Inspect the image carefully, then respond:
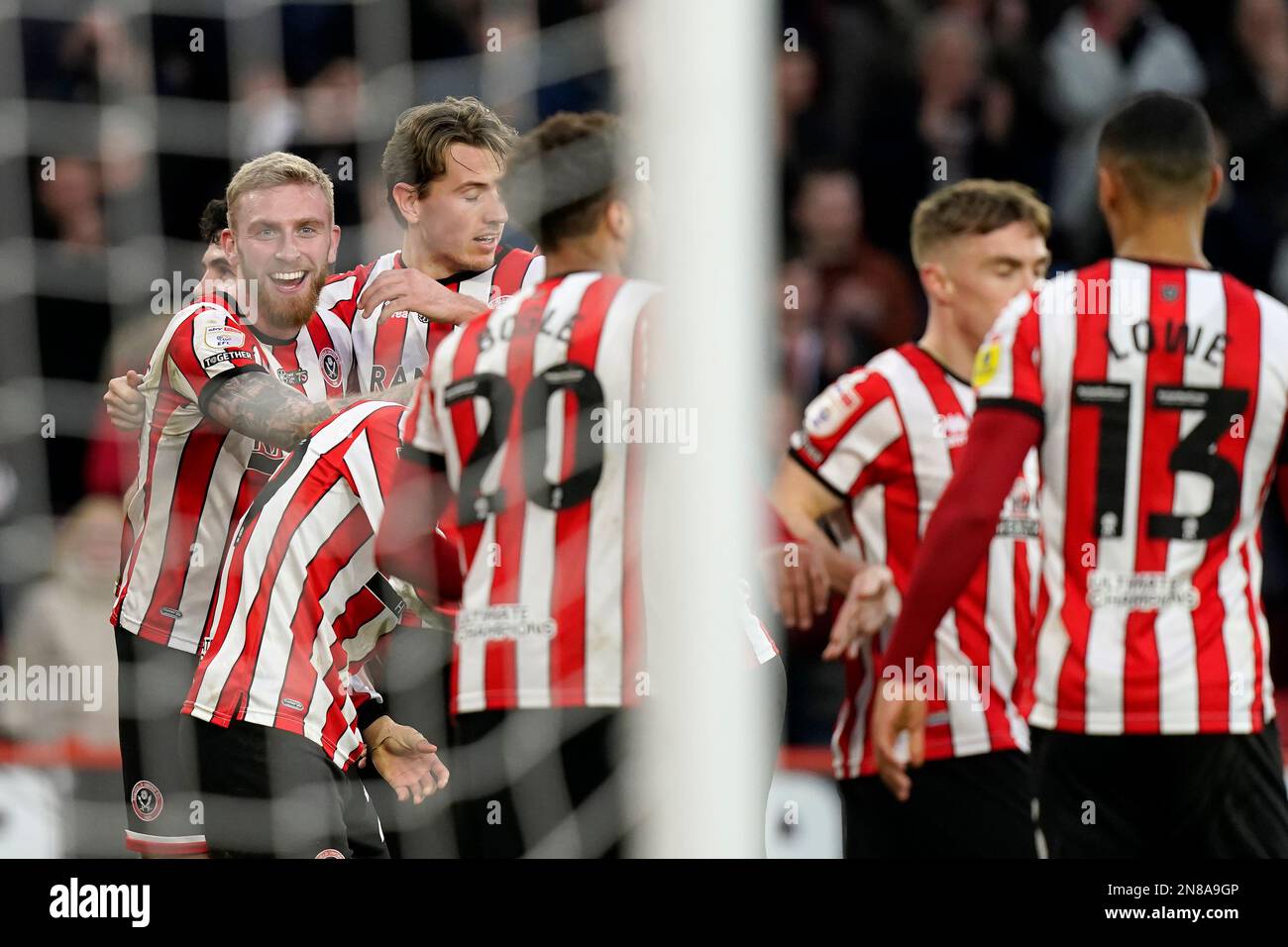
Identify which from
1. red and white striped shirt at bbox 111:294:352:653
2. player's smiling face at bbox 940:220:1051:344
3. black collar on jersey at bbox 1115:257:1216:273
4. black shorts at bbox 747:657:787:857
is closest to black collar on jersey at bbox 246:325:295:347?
red and white striped shirt at bbox 111:294:352:653

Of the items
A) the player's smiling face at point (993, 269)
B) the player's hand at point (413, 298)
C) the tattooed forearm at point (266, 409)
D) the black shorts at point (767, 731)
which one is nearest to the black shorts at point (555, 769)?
the black shorts at point (767, 731)

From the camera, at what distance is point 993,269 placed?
282 cm

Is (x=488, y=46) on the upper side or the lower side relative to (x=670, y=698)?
upper

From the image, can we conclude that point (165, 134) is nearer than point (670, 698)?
No

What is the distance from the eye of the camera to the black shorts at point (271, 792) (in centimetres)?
263

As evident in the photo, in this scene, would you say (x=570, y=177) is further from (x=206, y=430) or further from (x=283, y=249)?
(x=206, y=430)

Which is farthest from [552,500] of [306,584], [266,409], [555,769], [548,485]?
[266,409]

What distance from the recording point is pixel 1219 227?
3230mm

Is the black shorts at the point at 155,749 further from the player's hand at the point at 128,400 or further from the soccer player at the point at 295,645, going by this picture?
the player's hand at the point at 128,400

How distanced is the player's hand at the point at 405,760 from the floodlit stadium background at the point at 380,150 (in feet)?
0.16

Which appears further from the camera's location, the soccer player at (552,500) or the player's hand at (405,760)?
the player's hand at (405,760)

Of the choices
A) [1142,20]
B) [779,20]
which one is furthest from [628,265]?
[1142,20]
